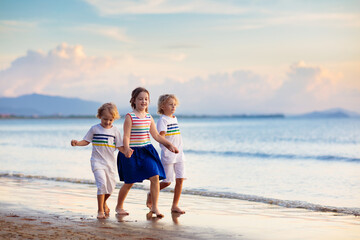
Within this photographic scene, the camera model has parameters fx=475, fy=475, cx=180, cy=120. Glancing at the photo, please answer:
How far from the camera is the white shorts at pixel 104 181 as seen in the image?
6.16m

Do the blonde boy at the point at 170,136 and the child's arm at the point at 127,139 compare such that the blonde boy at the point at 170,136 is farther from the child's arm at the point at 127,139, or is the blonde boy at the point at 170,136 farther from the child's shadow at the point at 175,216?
the child's arm at the point at 127,139

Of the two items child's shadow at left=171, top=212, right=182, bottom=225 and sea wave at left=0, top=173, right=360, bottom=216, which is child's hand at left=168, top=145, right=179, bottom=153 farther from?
A: sea wave at left=0, top=173, right=360, bottom=216

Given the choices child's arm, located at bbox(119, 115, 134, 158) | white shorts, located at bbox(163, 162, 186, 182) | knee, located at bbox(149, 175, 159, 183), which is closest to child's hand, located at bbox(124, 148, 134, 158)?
child's arm, located at bbox(119, 115, 134, 158)

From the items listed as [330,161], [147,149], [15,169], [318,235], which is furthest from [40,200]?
[330,161]

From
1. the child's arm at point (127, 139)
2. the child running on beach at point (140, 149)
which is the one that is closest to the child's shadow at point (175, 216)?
the child running on beach at point (140, 149)

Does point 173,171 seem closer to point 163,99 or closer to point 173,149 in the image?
point 173,149

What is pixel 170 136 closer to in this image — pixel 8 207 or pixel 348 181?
pixel 8 207

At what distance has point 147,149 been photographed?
240 inches

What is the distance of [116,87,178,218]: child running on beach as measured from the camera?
239 inches

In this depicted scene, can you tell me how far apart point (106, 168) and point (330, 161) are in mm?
14753

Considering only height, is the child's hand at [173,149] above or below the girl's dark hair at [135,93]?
below

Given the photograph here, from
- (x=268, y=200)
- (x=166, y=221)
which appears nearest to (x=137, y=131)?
(x=166, y=221)

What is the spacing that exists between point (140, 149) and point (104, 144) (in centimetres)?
47

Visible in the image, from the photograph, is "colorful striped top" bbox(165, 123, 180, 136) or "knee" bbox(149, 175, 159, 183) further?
"colorful striped top" bbox(165, 123, 180, 136)
